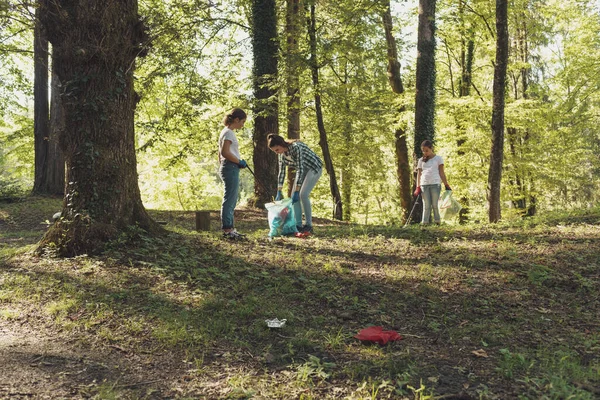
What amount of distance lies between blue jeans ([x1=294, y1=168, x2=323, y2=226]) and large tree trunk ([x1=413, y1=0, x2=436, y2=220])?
4757mm

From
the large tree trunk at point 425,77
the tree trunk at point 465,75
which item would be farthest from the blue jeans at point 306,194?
the tree trunk at point 465,75

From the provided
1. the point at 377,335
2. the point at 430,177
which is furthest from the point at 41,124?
the point at 377,335

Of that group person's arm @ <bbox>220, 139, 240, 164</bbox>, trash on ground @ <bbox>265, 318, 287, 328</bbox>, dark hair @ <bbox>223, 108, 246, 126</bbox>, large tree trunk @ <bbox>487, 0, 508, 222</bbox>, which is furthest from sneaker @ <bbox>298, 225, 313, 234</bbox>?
large tree trunk @ <bbox>487, 0, 508, 222</bbox>

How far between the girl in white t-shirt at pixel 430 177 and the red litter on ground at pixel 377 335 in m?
5.90

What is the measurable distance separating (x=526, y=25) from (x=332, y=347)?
20426 mm

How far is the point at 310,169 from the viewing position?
776 cm

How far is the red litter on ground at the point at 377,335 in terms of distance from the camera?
3.78 metres

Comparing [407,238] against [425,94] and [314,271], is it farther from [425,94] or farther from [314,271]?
[425,94]

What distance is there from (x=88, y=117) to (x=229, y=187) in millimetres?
2262

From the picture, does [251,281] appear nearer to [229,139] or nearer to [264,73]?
[229,139]

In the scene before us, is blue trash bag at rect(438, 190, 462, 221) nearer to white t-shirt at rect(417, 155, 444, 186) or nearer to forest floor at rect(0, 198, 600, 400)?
white t-shirt at rect(417, 155, 444, 186)

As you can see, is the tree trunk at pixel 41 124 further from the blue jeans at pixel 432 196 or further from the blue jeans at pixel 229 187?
the blue jeans at pixel 432 196

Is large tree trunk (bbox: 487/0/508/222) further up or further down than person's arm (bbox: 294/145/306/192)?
further up

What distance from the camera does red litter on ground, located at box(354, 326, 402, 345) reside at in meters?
3.78
